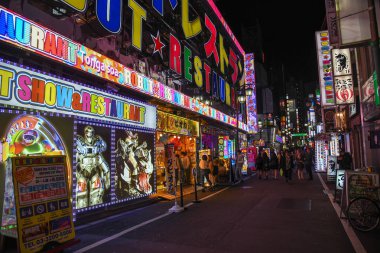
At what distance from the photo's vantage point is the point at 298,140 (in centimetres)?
14162

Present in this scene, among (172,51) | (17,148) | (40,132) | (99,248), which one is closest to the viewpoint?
(99,248)

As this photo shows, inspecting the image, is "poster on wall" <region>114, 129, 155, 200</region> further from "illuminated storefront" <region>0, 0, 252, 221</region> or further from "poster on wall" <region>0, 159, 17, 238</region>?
"poster on wall" <region>0, 159, 17, 238</region>

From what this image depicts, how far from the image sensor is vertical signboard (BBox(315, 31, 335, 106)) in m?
19.4

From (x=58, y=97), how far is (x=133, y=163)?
4.65 m

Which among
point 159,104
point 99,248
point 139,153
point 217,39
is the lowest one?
point 99,248

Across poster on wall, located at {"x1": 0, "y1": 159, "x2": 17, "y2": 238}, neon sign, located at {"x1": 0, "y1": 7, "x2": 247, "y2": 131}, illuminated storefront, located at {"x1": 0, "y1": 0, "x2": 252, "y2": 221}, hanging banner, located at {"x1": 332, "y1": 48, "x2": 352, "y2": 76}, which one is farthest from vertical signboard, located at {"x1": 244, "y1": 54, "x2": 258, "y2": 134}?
poster on wall, located at {"x1": 0, "y1": 159, "x2": 17, "y2": 238}

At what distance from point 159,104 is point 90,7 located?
593cm

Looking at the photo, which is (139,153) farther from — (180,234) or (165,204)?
(180,234)

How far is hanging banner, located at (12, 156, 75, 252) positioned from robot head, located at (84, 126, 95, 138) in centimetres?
327

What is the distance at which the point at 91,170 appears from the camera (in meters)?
9.98

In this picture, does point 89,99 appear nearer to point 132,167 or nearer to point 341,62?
point 132,167

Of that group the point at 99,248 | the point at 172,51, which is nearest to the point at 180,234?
the point at 99,248

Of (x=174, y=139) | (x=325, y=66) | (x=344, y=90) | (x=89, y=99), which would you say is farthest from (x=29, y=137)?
(x=325, y=66)

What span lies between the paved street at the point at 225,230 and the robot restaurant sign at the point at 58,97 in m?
3.44
